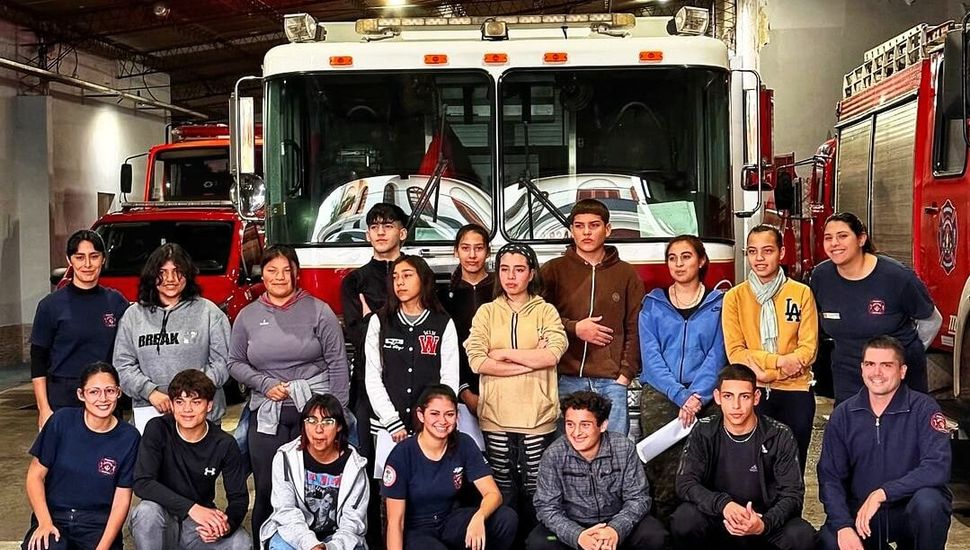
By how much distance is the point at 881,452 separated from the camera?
5184 mm

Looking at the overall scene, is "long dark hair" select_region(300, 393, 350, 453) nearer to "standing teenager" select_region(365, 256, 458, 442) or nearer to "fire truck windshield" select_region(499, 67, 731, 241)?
"standing teenager" select_region(365, 256, 458, 442)

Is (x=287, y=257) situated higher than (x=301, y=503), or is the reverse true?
(x=287, y=257)

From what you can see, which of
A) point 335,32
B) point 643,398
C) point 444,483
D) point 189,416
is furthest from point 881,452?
point 335,32

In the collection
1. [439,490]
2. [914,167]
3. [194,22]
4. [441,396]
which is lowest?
[439,490]

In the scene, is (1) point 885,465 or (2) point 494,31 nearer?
(1) point 885,465

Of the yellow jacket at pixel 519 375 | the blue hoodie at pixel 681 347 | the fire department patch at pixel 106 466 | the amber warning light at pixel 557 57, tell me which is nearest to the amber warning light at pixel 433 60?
the amber warning light at pixel 557 57

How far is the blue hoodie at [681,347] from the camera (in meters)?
5.66

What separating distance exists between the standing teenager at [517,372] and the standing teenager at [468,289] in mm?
194

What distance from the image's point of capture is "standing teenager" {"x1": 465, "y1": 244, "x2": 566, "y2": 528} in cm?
561

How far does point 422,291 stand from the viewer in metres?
5.68

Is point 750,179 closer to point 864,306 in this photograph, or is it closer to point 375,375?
point 864,306

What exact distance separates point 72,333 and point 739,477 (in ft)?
10.8

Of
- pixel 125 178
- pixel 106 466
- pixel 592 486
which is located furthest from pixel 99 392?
pixel 125 178

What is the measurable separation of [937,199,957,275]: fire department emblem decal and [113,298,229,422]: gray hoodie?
455 cm
